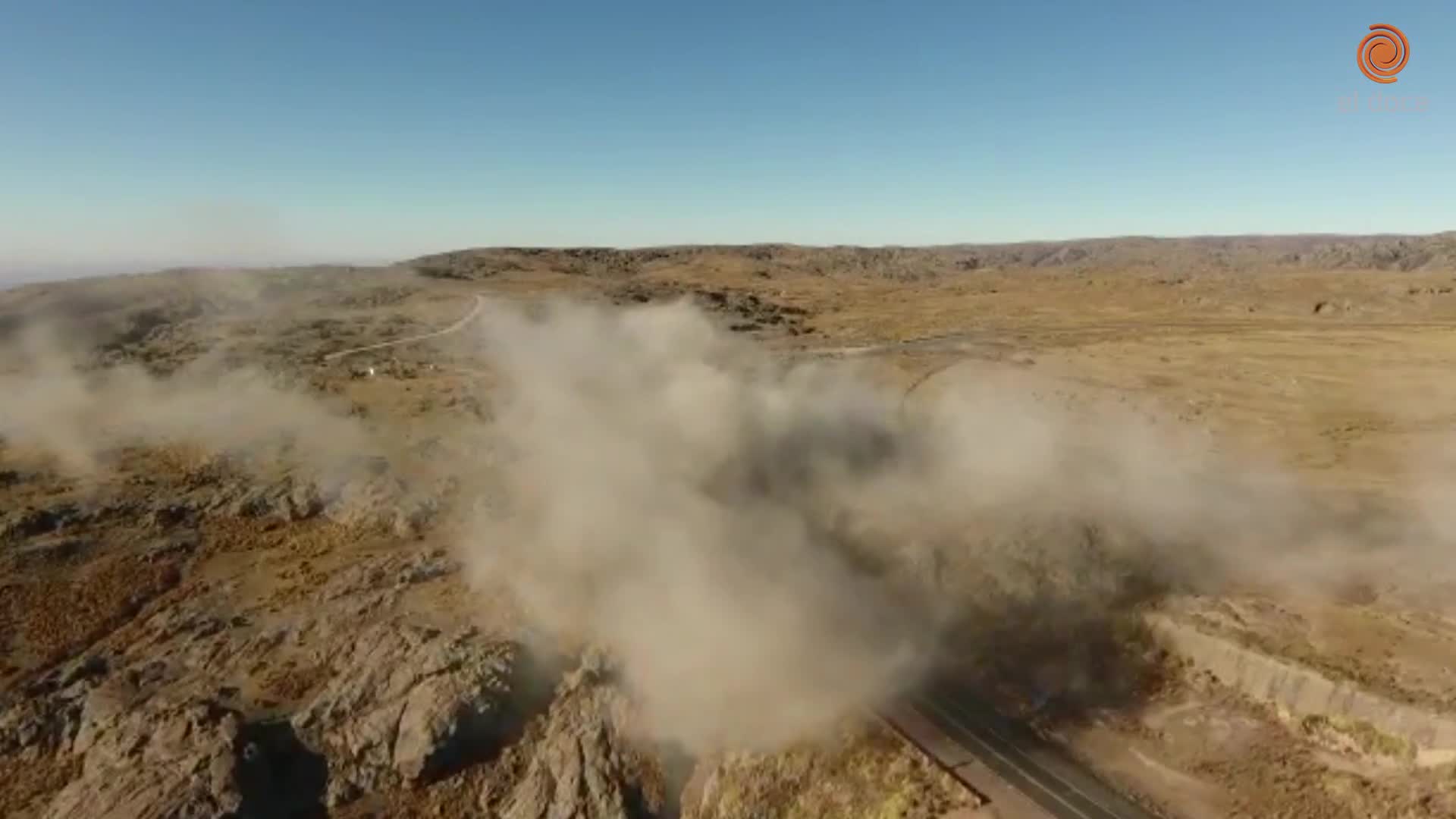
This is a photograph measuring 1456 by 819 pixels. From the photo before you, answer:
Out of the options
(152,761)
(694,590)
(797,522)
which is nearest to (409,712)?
(152,761)

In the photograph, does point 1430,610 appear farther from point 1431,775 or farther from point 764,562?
point 764,562

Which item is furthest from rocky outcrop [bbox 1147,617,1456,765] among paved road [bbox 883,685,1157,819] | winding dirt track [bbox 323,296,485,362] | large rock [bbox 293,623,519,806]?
winding dirt track [bbox 323,296,485,362]

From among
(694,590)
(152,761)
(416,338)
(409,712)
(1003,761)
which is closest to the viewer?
(1003,761)

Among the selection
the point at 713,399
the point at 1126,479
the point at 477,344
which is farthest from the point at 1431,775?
the point at 477,344

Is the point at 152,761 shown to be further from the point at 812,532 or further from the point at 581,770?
the point at 812,532

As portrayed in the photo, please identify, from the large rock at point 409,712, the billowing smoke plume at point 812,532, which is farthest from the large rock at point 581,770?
the large rock at point 409,712

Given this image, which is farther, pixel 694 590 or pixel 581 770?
pixel 694 590

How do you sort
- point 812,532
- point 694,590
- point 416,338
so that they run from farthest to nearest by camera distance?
point 416,338 < point 812,532 < point 694,590

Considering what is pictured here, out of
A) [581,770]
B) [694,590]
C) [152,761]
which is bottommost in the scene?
[581,770]
